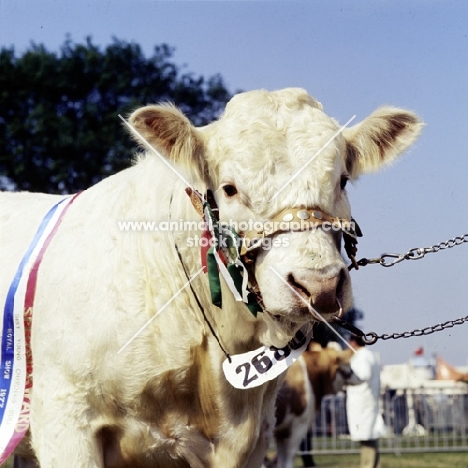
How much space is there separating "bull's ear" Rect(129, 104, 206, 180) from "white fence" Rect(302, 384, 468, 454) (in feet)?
55.3

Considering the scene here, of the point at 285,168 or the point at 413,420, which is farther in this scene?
the point at 413,420

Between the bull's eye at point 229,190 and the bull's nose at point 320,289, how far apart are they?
636mm

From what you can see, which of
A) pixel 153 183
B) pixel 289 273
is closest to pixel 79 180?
pixel 153 183

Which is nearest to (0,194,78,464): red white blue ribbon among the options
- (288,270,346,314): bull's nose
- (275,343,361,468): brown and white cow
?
(288,270,346,314): bull's nose

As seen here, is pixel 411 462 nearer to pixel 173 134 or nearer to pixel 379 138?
pixel 379 138

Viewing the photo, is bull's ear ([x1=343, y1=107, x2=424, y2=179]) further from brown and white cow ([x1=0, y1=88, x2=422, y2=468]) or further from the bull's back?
the bull's back

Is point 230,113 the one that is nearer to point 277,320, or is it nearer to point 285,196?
point 285,196

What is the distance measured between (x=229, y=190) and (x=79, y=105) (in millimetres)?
16892

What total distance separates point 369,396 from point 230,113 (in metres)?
11.1

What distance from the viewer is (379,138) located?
5047 mm

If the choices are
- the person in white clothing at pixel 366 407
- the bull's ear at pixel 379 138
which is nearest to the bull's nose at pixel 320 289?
the bull's ear at pixel 379 138

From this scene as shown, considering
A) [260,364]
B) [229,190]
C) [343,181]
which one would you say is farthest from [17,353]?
[343,181]

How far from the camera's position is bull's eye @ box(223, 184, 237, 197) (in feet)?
14.6

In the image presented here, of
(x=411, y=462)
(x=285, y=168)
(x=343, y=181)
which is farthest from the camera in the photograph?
(x=411, y=462)
